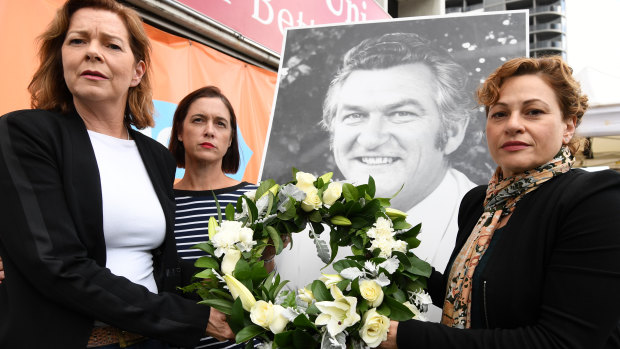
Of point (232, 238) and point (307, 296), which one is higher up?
point (232, 238)

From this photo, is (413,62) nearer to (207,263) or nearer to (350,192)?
(350,192)

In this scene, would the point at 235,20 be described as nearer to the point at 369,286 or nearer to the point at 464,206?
the point at 464,206

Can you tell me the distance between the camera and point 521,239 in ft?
3.52

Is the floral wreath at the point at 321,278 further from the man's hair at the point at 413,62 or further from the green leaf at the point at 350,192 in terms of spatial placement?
the man's hair at the point at 413,62

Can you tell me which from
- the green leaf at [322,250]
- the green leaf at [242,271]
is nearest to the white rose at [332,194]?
the green leaf at [322,250]

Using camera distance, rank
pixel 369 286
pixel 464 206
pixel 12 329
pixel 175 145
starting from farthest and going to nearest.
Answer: pixel 175 145, pixel 464 206, pixel 369 286, pixel 12 329

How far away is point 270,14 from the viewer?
4156 mm

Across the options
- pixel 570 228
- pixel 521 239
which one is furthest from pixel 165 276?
pixel 570 228

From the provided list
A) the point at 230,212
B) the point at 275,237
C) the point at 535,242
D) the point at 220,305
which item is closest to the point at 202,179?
the point at 230,212

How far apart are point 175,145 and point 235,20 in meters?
2.12

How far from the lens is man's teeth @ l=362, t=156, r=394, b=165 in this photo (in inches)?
72.9

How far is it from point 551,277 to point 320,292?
1.91 ft

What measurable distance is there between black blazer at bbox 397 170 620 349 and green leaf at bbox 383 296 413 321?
29 mm

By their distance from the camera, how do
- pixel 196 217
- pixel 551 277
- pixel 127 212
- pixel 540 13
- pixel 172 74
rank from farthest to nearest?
pixel 540 13, pixel 172 74, pixel 196 217, pixel 127 212, pixel 551 277
